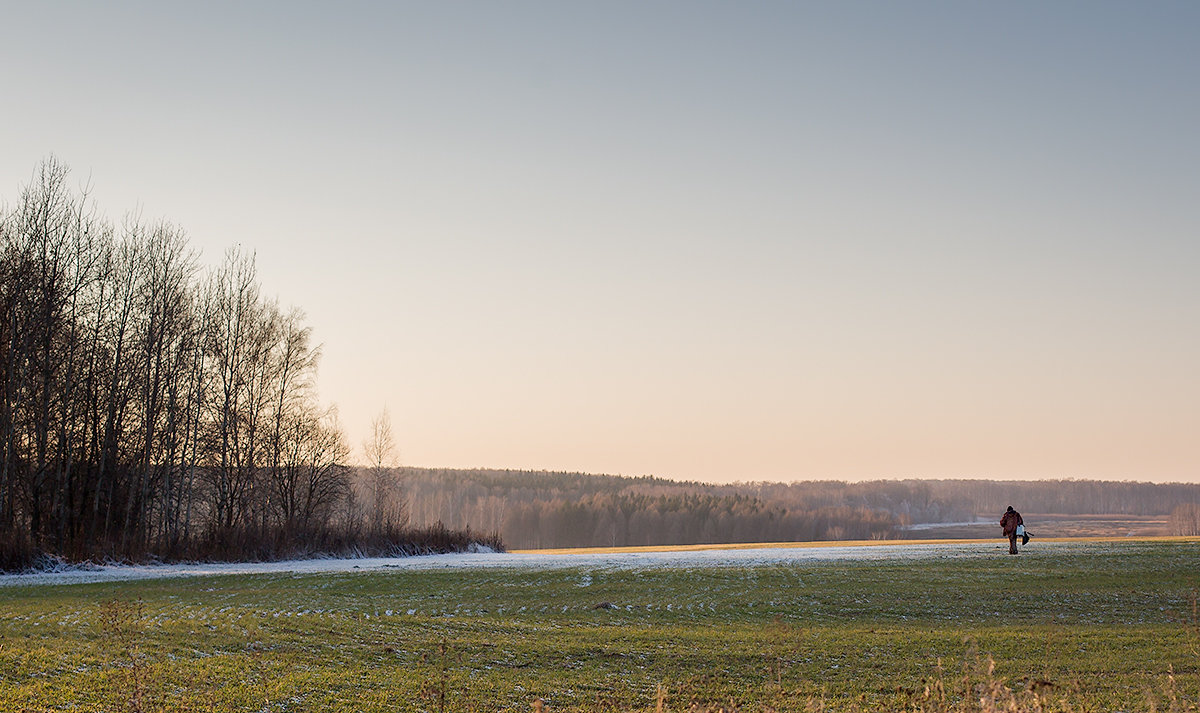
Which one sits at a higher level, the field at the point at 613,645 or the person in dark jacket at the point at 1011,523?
the person in dark jacket at the point at 1011,523

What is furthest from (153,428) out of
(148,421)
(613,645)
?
(613,645)

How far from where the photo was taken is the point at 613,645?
14.7 meters

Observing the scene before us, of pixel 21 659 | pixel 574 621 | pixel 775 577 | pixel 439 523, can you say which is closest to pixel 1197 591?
pixel 775 577

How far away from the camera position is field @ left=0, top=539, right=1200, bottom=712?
32.9 feet

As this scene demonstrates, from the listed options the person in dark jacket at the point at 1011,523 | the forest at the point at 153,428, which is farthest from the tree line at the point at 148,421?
the person in dark jacket at the point at 1011,523

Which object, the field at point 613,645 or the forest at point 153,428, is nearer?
the field at point 613,645

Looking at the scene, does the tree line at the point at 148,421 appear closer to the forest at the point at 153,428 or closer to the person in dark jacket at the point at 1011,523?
the forest at the point at 153,428

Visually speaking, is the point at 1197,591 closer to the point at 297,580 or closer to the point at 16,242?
the point at 297,580

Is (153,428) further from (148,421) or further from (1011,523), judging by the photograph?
(1011,523)

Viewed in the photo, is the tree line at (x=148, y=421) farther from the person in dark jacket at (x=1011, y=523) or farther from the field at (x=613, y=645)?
the person in dark jacket at (x=1011, y=523)

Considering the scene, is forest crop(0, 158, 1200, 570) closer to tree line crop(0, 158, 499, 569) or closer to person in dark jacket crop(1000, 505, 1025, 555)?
tree line crop(0, 158, 499, 569)

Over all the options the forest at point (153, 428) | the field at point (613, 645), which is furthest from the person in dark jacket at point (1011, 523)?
the forest at point (153, 428)

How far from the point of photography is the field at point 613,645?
10016 millimetres

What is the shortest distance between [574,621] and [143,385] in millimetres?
32021
